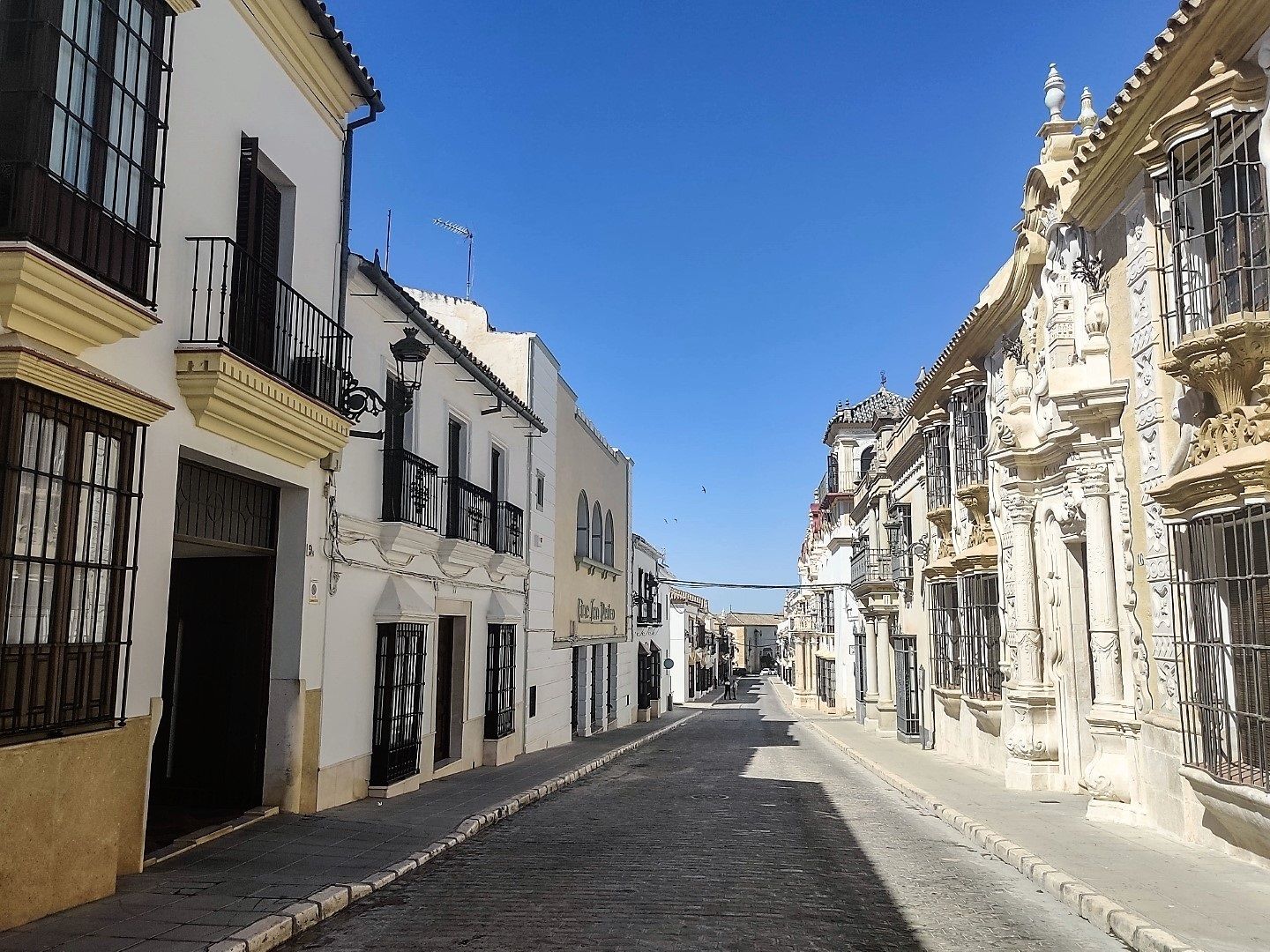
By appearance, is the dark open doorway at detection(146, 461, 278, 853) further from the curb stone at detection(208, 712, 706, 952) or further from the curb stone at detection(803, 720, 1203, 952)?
the curb stone at detection(803, 720, 1203, 952)

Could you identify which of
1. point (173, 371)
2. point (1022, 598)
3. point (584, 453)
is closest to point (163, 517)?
point (173, 371)

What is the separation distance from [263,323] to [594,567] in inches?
654

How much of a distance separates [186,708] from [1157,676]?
9425 mm

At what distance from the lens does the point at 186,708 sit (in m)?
Answer: 9.98

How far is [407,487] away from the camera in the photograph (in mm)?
12281

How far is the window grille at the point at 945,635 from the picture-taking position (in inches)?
674

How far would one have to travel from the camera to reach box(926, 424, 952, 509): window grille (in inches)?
717

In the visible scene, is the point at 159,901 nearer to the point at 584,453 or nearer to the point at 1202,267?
the point at 1202,267

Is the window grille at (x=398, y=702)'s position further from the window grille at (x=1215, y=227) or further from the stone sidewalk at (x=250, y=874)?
the window grille at (x=1215, y=227)

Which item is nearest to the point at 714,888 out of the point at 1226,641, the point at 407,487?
the point at 1226,641

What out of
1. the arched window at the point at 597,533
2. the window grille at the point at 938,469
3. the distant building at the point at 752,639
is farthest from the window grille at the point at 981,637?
the distant building at the point at 752,639

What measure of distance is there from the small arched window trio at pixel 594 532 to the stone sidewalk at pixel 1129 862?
38.4ft

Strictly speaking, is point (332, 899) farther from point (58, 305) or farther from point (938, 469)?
point (938, 469)

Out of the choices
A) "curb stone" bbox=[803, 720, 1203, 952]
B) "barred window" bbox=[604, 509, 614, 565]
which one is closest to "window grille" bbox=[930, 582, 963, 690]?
"curb stone" bbox=[803, 720, 1203, 952]
